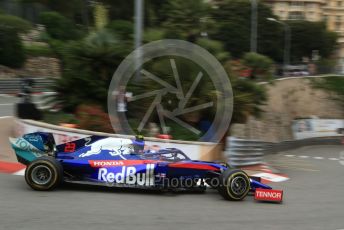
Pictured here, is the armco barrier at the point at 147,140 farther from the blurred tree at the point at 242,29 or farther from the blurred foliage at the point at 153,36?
the blurred tree at the point at 242,29

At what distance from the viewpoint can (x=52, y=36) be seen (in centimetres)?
4597

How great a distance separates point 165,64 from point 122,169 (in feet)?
23.6

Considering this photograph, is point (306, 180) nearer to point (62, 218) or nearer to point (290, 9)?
point (62, 218)

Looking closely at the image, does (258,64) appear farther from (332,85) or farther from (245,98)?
(332,85)

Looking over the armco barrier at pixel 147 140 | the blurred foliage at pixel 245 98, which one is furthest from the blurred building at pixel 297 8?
the armco barrier at pixel 147 140

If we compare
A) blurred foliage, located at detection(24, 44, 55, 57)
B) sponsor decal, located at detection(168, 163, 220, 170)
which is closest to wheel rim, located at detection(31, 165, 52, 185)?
sponsor decal, located at detection(168, 163, 220, 170)

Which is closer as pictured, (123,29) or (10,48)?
(123,29)

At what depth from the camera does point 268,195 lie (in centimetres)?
914

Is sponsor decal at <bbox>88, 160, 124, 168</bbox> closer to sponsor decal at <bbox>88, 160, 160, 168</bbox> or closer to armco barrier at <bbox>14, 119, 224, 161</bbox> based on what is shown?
sponsor decal at <bbox>88, 160, 160, 168</bbox>

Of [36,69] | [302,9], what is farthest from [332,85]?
[302,9]

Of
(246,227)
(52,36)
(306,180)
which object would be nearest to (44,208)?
(246,227)

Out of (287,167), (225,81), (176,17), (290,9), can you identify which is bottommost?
(287,167)

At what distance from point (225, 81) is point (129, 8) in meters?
40.3

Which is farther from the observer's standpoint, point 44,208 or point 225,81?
point 225,81
